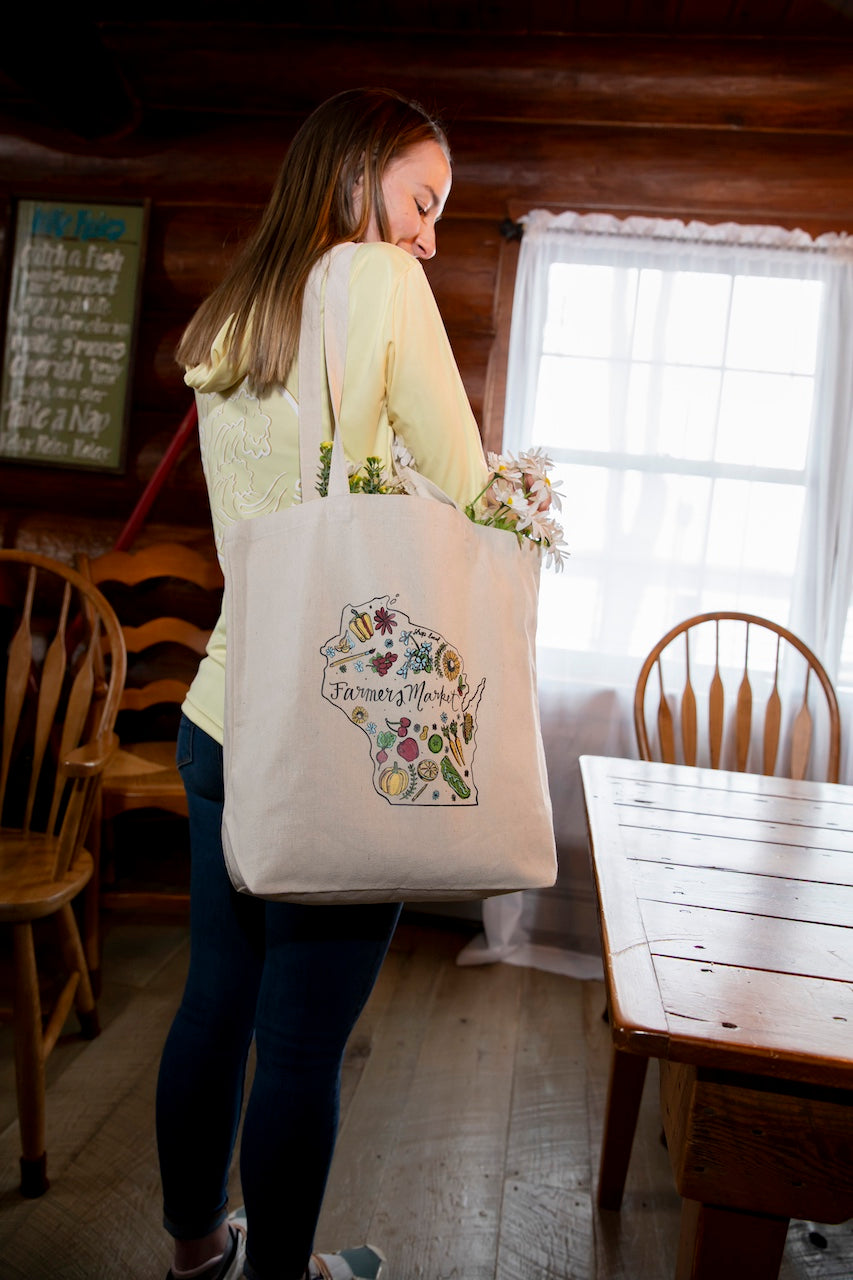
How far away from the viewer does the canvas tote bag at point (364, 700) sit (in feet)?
2.68

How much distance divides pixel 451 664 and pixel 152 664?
208 centimetres

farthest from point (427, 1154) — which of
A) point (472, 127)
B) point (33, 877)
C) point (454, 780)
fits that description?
point (472, 127)

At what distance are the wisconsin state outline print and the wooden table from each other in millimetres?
222

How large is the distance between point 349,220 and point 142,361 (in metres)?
2.01

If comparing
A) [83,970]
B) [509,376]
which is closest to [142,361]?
[509,376]

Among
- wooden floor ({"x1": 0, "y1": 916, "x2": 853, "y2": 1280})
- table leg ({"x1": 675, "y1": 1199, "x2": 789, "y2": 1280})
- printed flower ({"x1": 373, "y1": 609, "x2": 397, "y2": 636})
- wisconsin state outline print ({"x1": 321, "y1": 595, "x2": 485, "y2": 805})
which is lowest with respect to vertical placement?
wooden floor ({"x1": 0, "y1": 916, "x2": 853, "y2": 1280})

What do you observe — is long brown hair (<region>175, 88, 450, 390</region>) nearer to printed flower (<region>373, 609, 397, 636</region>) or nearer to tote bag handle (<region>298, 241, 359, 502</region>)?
tote bag handle (<region>298, 241, 359, 502</region>)

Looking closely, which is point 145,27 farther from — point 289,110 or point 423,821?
point 423,821

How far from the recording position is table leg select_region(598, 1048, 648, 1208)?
1516mm

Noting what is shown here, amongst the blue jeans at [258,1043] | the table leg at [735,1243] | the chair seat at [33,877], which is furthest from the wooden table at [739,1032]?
the chair seat at [33,877]

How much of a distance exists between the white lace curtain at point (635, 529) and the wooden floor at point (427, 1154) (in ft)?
1.55

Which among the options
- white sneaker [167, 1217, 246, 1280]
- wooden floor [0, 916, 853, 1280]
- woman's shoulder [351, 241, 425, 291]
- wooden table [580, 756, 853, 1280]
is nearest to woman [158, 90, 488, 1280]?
woman's shoulder [351, 241, 425, 291]

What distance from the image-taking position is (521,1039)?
6.87 ft

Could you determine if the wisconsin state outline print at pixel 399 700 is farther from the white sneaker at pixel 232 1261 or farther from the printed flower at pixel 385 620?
the white sneaker at pixel 232 1261
